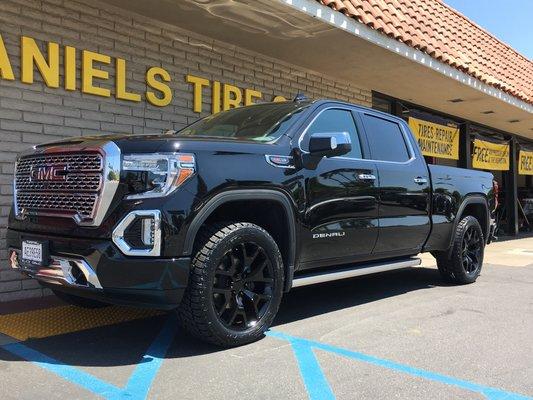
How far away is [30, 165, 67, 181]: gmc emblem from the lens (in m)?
4.09

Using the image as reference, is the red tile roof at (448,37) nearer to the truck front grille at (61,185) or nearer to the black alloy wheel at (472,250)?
the black alloy wheel at (472,250)

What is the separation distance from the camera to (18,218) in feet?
14.8

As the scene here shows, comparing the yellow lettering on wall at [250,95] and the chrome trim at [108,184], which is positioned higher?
the yellow lettering on wall at [250,95]

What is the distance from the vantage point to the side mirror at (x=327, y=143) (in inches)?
184

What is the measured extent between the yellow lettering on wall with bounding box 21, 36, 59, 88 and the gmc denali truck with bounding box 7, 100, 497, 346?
67.9 inches

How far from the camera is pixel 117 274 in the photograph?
12.1 ft

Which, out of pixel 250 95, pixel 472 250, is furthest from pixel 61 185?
pixel 472 250

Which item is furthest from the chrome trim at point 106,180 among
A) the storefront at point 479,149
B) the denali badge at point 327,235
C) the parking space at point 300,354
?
the storefront at point 479,149

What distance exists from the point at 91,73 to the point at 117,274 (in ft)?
12.1

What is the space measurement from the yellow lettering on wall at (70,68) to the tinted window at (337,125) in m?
3.03

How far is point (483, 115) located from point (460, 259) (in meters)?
8.08

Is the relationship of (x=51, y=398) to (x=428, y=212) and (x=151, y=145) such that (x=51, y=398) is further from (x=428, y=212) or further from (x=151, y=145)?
(x=428, y=212)

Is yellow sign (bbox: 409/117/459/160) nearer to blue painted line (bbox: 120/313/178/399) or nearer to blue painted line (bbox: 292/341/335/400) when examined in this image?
blue painted line (bbox: 292/341/335/400)

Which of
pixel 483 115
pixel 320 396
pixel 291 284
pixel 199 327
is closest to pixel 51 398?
pixel 199 327
